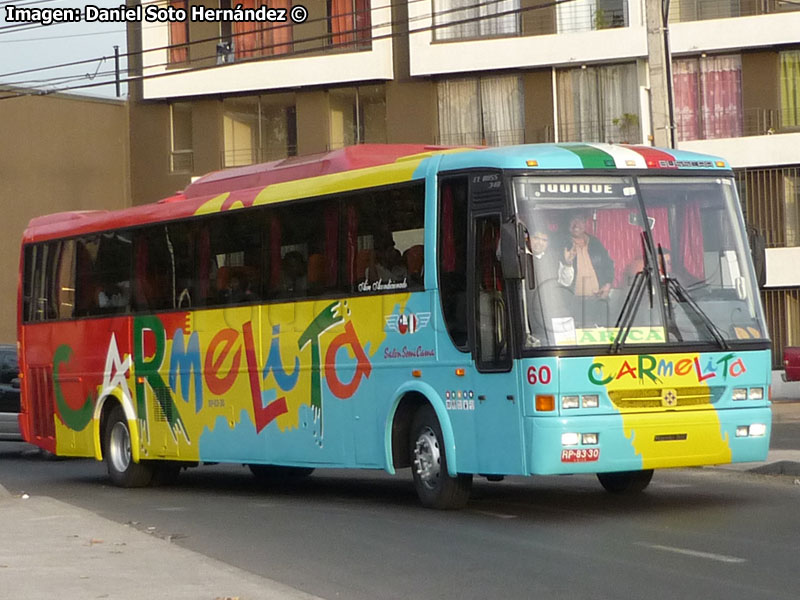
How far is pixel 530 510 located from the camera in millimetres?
13961

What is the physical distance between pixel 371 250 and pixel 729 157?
81.5 ft

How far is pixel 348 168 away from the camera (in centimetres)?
1573

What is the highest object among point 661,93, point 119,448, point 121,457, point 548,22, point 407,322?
point 548,22

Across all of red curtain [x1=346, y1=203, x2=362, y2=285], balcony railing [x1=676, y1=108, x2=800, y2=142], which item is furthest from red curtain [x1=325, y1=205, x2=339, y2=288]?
balcony railing [x1=676, y1=108, x2=800, y2=142]

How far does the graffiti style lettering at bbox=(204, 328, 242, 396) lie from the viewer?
670 inches

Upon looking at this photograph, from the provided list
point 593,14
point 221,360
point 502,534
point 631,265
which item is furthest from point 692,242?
point 593,14

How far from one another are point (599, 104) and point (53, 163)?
1719 centimetres

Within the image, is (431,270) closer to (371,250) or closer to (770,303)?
(371,250)

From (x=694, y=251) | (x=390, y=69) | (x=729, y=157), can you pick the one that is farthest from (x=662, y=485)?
(x=390, y=69)

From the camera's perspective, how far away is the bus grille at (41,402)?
20781 mm

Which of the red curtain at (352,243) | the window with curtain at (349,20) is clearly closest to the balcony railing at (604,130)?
the window with curtain at (349,20)

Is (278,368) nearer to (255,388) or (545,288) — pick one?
(255,388)

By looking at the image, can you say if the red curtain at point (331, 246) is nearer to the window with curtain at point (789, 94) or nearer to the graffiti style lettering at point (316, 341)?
the graffiti style lettering at point (316, 341)

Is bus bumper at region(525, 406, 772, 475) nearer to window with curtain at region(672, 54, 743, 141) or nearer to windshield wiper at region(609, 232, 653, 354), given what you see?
windshield wiper at region(609, 232, 653, 354)
